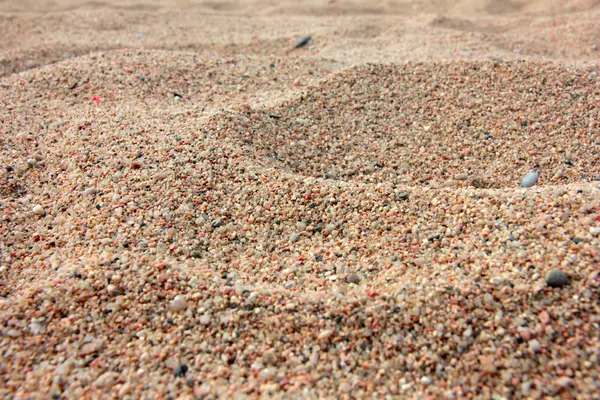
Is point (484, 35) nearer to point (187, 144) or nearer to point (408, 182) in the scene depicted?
point (408, 182)

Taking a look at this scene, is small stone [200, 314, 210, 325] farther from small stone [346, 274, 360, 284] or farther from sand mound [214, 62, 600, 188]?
sand mound [214, 62, 600, 188]

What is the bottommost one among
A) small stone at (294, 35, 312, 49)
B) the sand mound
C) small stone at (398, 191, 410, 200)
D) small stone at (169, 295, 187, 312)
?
small stone at (169, 295, 187, 312)

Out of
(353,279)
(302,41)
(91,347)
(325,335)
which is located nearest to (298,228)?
(353,279)

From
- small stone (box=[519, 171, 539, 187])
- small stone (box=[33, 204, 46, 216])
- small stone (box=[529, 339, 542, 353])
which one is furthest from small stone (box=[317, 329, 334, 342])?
small stone (box=[33, 204, 46, 216])

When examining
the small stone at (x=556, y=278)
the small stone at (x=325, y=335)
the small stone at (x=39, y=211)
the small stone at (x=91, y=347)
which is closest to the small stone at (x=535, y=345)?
the small stone at (x=556, y=278)

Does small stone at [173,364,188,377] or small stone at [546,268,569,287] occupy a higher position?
small stone at [546,268,569,287]

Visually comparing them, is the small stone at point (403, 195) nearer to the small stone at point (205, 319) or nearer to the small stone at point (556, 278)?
the small stone at point (556, 278)

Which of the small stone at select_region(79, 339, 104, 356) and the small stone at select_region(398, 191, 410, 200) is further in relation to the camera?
the small stone at select_region(398, 191, 410, 200)

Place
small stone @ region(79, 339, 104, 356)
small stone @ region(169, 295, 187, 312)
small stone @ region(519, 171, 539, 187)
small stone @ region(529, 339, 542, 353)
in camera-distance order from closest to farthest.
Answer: small stone @ region(529, 339, 542, 353)
small stone @ region(79, 339, 104, 356)
small stone @ region(169, 295, 187, 312)
small stone @ region(519, 171, 539, 187)
